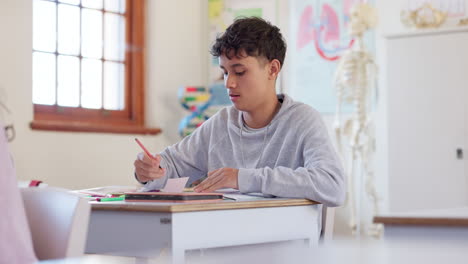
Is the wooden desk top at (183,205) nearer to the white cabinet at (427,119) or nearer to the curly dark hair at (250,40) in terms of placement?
the curly dark hair at (250,40)

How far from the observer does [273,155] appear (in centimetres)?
242

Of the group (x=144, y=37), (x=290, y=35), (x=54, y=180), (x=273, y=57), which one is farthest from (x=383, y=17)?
(x=273, y=57)

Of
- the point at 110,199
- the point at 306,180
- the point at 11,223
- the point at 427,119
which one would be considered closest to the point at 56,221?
the point at 11,223

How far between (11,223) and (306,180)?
1281 millimetres

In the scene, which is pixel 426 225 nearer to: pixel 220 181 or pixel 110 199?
pixel 220 181

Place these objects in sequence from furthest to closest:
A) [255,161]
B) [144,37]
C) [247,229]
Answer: [144,37] < [255,161] < [247,229]

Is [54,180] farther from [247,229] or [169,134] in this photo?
[247,229]

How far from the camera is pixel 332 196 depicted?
2158mm

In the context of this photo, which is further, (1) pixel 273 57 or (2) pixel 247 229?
(1) pixel 273 57

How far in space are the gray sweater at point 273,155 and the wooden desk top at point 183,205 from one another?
0.44ft

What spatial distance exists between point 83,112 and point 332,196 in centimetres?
411

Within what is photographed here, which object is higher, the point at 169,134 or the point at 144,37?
the point at 144,37

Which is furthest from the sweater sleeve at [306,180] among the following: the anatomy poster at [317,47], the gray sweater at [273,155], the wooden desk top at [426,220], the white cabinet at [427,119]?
the anatomy poster at [317,47]

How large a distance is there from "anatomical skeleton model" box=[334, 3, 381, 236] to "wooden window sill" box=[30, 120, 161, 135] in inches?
68.1
